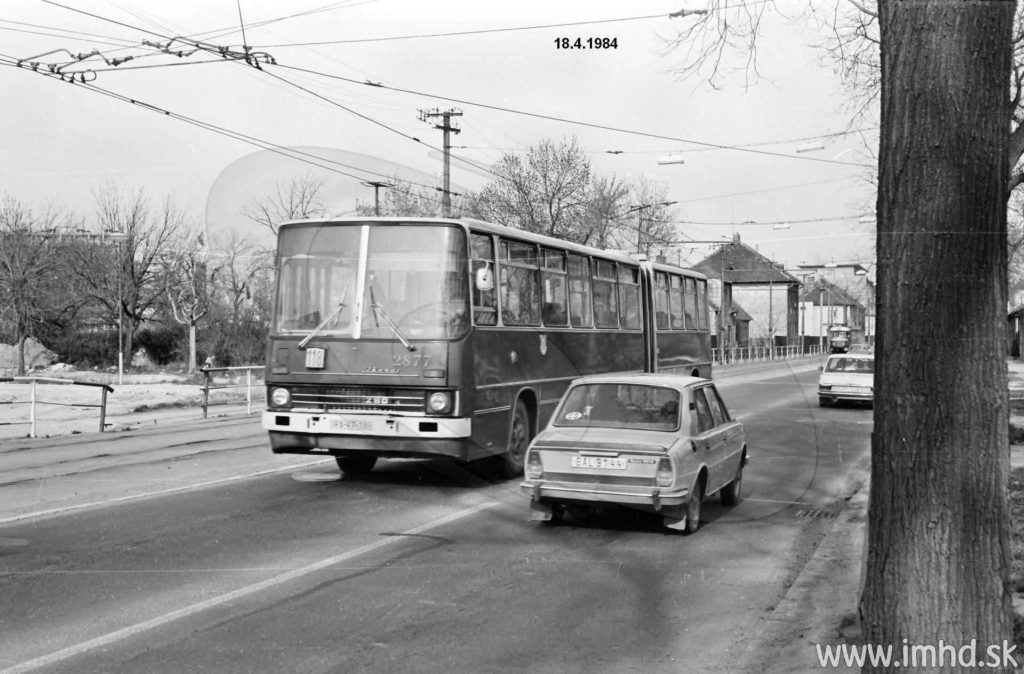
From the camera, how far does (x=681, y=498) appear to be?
9.00 meters

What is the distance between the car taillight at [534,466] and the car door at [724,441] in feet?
6.31

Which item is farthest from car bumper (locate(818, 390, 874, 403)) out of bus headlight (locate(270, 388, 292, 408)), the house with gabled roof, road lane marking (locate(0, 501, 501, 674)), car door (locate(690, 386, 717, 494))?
the house with gabled roof

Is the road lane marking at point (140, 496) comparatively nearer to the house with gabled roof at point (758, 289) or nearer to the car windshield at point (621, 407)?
the car windshield at point (621, 407)

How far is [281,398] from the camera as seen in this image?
39.1ft

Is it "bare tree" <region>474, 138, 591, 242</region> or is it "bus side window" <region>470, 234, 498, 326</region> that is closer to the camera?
"bus side window" <region>470, 234, 498, 326</region>

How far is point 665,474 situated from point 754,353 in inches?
2749

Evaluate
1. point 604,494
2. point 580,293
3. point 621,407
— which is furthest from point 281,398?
point 580,293

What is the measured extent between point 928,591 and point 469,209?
144ft

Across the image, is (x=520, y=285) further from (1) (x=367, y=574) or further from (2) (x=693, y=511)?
(1) (x=367, y=574)

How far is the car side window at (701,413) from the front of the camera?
9891 millimetres

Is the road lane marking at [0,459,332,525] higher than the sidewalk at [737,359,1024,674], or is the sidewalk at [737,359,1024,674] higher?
the road lane marking at [0,459,332,525]

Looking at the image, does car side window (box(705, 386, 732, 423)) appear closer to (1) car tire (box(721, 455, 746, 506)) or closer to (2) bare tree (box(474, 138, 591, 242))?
(1) car tire (box(721, 455, 746, 506))

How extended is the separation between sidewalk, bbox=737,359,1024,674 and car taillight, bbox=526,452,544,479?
2466mm

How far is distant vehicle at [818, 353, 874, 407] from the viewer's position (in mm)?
26484
